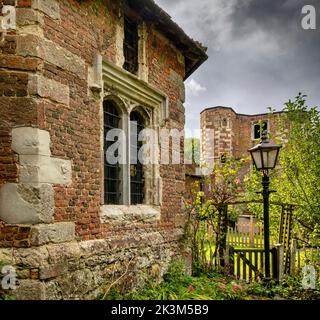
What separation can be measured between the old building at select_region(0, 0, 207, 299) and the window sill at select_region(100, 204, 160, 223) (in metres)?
0.02

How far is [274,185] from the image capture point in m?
11.1

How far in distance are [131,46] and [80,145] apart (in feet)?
8.62

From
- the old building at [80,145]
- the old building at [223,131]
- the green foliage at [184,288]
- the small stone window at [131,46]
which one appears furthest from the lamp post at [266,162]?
the old building at [223,131]

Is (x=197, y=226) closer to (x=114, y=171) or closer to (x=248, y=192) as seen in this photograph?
(x=114, y=171)

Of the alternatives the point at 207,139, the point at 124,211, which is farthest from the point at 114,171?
the point at 207,139

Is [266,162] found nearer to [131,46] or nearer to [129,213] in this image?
[129,213]

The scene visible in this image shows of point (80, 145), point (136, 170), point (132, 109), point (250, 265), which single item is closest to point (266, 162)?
point (136, 170)

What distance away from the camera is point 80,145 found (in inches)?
182

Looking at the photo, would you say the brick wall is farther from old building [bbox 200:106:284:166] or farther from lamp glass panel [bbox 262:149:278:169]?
lamp glass panel [bbox 262:149:278:169]

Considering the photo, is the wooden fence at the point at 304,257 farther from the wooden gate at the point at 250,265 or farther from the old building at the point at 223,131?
the old building at the point at 223,131

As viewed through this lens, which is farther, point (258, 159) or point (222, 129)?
point (222, 129)

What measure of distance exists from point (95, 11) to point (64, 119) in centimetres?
201

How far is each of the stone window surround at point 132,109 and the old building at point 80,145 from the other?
0.02 m

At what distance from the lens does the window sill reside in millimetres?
5086
